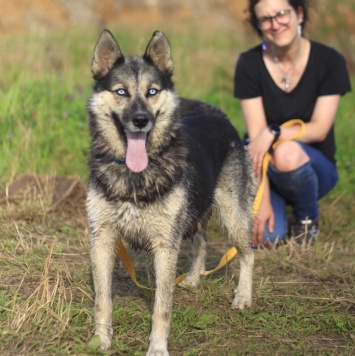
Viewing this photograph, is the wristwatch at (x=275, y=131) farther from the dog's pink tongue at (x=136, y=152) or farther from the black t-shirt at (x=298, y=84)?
the dog's pink tongue at (x=136, y=152)

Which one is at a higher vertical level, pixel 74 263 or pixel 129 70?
pixel 129 70

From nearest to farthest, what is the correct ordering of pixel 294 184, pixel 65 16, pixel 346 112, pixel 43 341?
1. pixel 43 341
2. pixel 294 184
3. pixel 346 112
4. pixel 65 16

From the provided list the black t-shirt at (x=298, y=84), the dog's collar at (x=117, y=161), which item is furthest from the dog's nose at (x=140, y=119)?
the black t-shirt at (x=298, y=84)

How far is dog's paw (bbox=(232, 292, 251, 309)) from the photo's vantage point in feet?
13.0

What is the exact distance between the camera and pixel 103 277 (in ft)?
11.4

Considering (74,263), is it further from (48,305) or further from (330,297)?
(330,297)

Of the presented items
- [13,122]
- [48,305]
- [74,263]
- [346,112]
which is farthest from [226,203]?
[346,112]

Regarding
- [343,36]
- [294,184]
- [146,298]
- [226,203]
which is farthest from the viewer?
[343,36]

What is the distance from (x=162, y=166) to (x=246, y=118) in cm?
214

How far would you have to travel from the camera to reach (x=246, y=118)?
555 cm

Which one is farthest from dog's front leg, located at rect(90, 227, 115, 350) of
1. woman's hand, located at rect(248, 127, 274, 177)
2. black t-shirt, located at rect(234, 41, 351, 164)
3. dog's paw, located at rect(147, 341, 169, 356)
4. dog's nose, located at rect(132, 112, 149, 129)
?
black t-shirt, located at rect(234, 41, 351, 164)

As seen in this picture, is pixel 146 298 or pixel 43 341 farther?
pixel 146 298

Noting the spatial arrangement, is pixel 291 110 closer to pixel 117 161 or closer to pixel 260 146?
pixel 260 146

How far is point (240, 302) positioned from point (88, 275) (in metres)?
0.99
